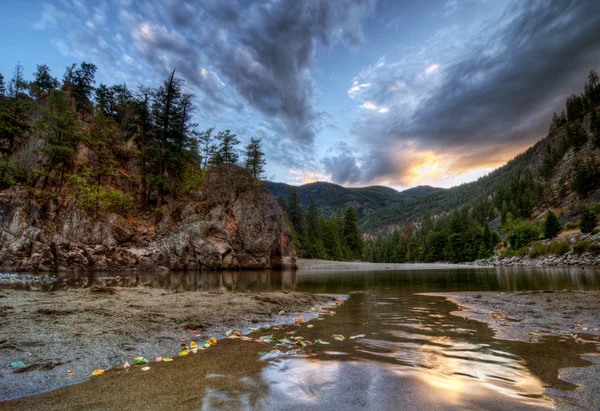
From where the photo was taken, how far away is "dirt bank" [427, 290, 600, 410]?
283cm

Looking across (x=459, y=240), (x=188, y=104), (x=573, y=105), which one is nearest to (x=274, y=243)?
(x=188, y=104)

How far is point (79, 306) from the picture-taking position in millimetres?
6836

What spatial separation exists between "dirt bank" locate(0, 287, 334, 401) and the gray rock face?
23034mm

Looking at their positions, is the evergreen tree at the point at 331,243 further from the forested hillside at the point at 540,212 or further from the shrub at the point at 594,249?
the shrub at the point at 594,249

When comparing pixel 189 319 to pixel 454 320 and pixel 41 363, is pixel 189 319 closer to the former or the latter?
pixel 41 363

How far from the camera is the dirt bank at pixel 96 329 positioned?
3344mm

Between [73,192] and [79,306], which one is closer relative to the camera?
[79,306]

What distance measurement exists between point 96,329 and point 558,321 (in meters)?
10.1

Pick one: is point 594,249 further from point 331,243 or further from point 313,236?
point 331,243

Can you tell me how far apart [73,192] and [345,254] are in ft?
215

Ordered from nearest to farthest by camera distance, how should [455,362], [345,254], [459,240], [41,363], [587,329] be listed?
[41,363]
[455,362]
[587,329]
[345,254]
[459,240]

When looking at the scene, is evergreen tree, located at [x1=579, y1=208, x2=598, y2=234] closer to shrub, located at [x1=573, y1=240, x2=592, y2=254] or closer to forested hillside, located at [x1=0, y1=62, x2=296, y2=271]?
shrub, located at [x1=573, y1=240, x2=592, y2=254]

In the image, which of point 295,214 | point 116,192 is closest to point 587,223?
point 295,214


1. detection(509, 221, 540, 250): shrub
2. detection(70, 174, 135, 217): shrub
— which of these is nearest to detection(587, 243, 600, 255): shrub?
detection(509, 221, 540, 250): shrub
